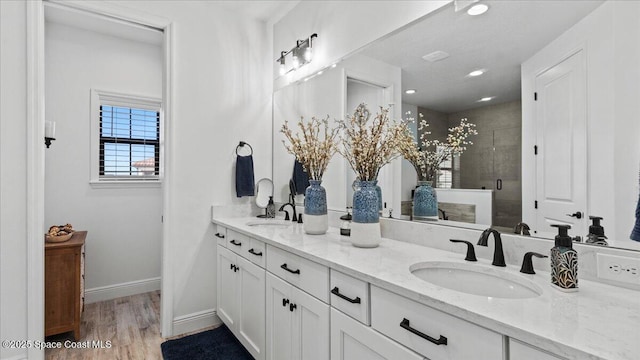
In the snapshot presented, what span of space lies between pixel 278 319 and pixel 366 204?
30.3 inches

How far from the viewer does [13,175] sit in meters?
1.95

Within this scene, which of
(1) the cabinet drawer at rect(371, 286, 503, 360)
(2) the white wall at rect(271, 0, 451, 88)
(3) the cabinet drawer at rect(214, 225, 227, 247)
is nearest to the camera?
(1) the cabinet drawer at rect(371, 286, 503, 360)

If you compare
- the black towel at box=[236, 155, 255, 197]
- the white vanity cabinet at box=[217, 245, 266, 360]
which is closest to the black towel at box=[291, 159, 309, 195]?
the black towel at box=[236, 155, 255, 197]

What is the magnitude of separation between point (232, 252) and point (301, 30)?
1866 millimetres

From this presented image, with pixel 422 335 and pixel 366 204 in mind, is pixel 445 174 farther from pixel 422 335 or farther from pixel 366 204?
pixel 422 335

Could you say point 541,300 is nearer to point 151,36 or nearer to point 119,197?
point 119,197

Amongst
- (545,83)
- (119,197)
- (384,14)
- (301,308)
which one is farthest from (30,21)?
(545,83)

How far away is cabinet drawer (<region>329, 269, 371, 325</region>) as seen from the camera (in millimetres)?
1125

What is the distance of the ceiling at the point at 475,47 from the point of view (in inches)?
47.3

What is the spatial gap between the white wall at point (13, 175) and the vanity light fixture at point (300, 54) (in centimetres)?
174

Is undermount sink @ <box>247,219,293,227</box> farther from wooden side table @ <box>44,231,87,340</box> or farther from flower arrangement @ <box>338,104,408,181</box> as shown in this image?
wooden side table @ <box>44,231,87,340</box>

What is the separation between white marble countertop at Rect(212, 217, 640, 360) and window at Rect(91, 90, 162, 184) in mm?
2963

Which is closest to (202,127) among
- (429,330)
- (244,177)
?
(244,177)

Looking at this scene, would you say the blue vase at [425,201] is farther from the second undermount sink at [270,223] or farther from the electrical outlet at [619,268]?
the second undermount sink at [270,223]
